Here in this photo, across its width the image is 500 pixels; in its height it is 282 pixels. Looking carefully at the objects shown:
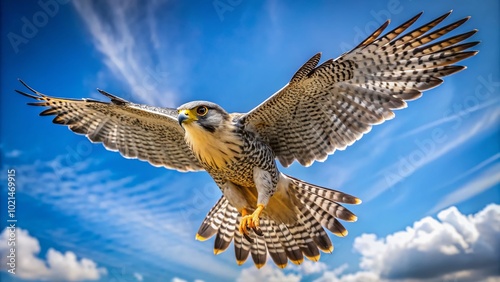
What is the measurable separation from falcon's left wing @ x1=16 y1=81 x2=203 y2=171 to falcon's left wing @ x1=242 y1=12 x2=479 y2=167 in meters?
0.81

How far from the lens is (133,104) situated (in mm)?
4195

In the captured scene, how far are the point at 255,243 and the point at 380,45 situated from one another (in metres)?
1.93

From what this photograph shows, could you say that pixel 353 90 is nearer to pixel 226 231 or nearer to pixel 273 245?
pixel 273 245

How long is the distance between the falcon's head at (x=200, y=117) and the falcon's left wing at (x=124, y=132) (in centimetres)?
83

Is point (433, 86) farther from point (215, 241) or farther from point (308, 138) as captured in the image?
point (215, 241)

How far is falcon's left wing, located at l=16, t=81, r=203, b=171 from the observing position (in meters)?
4.39

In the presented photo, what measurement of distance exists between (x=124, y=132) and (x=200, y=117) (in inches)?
48.2

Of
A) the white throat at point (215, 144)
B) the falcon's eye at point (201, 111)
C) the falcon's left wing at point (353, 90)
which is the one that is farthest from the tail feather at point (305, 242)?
the falcon's eye at point (201, 111)

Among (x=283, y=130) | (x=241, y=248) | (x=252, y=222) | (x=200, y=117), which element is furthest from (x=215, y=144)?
(x=241, y=248)

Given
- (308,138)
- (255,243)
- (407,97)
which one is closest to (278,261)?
(255,243)

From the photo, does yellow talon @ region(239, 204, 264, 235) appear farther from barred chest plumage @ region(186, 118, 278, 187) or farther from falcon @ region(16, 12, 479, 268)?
barred chest plumage @ region(186, 118, 278, 187)

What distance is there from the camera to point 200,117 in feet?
11.6

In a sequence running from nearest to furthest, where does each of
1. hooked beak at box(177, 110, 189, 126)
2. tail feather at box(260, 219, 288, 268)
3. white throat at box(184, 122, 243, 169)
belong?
hooked beak at box(177, 110, 189, 126) → white throat at box(184, 122, 243, 169) → tail feather at box(260, 219, 288, 268)

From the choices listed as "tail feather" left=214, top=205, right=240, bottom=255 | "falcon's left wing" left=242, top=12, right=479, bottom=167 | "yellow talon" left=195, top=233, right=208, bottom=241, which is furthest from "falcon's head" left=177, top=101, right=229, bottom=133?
"yellow talon" left=195, top=233, right=208, bottom=241
